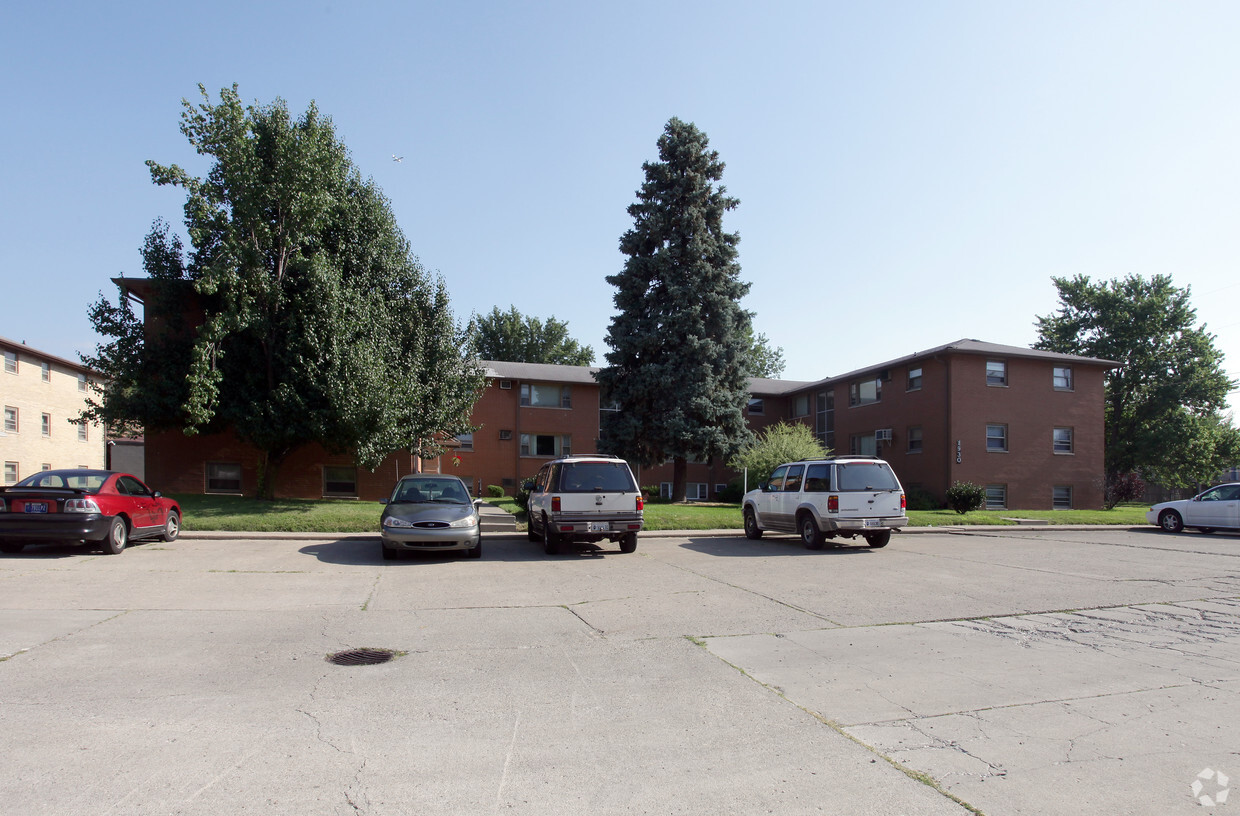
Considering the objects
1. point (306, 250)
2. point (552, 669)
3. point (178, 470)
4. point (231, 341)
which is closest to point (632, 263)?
point (306, 250)

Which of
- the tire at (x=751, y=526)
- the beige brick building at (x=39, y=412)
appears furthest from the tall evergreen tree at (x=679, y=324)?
the beige brick building at (x=39, y=412)

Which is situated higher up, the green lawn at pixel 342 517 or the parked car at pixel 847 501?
the parked car at pixel 847 501

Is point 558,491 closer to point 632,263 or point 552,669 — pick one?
point 552,669

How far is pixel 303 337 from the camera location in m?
21.4

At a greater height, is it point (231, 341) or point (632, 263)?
point (632, 263)

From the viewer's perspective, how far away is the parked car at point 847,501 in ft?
49.0

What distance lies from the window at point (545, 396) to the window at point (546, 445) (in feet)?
5.09

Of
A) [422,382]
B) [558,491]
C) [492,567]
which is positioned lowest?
[492,567]

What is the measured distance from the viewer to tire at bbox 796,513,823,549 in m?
15.3

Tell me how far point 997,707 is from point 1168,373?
47202 millimetres

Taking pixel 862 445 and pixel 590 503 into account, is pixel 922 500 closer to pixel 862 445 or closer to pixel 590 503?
pixel 862 445

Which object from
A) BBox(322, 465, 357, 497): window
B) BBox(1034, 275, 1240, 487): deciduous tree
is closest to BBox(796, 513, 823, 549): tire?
BBox(322, 465, 357, 497): window

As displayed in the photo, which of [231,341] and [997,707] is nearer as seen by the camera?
[997,707]

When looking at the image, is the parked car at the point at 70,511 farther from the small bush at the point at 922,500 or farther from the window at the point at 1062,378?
the window at the point at 1062,378
